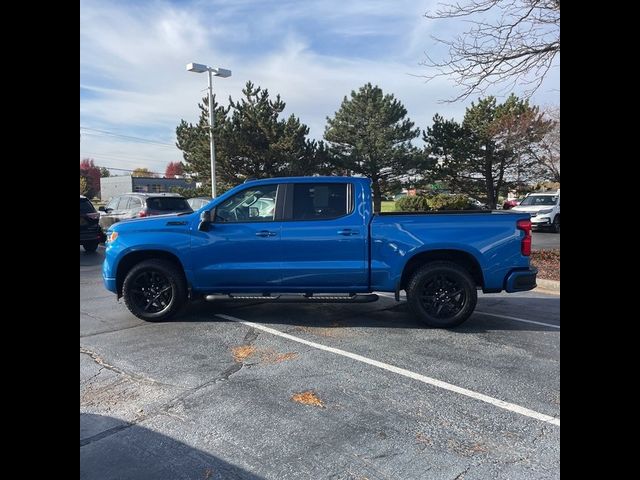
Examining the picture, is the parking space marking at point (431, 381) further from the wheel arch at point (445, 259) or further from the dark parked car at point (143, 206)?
the dark parked car at point (143, 206)

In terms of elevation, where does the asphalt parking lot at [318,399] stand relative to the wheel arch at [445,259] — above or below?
below

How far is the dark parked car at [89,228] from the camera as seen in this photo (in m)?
12.6

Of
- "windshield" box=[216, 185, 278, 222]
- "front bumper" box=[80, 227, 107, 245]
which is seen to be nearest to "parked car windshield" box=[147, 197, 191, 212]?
"front bumper" box=[80, 227, 107, 245]

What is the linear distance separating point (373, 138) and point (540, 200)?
45.4ft

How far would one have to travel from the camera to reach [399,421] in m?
3.42

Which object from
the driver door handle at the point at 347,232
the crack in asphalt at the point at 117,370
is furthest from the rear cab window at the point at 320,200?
the crack in asphalt at the point at 117,370

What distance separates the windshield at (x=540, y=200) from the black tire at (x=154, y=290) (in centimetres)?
1867

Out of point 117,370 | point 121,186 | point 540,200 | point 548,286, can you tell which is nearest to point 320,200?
point 117,370

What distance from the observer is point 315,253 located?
594cm

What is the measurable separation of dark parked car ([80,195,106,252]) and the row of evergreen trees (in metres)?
15.8

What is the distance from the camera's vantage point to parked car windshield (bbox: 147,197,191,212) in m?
14.8

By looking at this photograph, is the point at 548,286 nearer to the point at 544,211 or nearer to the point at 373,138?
the point at 544,211
